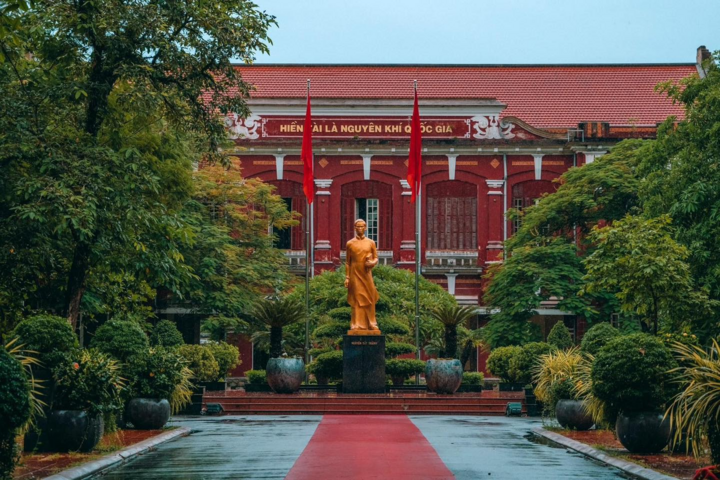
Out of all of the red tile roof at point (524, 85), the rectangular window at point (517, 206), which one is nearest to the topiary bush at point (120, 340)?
the rectangular window at point (517, 206)

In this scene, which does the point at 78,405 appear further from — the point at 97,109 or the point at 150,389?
the point at 97,109

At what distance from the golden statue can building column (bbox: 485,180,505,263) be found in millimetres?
19705

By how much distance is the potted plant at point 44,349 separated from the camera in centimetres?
1577

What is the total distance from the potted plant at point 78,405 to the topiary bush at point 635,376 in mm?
7417

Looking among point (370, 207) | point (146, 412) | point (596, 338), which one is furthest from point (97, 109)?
point (370, 207)

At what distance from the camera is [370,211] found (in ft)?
157

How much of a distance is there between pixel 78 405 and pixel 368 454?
4.31 metres

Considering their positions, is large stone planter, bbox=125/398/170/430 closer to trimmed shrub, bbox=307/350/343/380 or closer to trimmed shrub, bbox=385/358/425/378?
trimmed shrub, bbox=307/350/343/380

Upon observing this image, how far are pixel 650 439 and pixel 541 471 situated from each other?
2936 mm

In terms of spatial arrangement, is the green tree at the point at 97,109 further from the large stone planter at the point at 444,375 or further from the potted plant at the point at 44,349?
the large stone planter at the point at 444,375

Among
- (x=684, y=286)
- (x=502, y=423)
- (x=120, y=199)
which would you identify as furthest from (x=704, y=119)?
(x=120, y=199)

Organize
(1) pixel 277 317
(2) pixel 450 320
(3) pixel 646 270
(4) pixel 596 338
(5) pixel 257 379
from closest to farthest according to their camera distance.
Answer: (4) pixel 596 338, (3) pixel 646 270, (2) pixel 450 320, (1) pixel 277 317, (5) pixel 257 379

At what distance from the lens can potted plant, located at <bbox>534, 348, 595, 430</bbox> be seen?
65.5 ft

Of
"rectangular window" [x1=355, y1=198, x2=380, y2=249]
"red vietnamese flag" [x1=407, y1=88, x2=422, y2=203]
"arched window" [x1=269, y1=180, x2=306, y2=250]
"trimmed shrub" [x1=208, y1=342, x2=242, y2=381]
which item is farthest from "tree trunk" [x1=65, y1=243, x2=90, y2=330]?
"rectangular window" [x1=355, y1=198, x2=380, y2=249]
